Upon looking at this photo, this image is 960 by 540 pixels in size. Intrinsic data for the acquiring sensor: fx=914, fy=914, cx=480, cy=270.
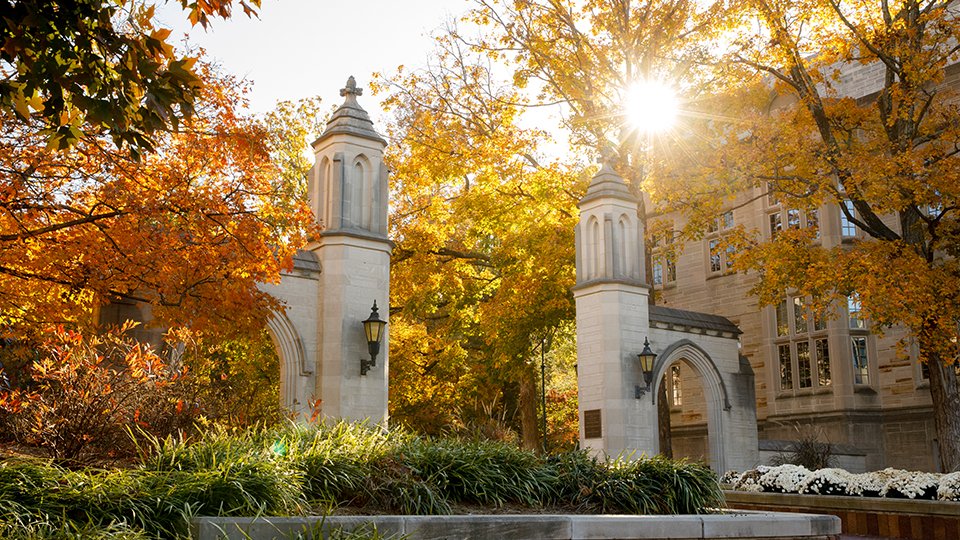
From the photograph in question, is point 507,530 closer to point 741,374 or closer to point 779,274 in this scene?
point 779,274

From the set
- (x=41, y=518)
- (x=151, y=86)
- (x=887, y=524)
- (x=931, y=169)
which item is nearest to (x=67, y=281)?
(x=41, y=518)

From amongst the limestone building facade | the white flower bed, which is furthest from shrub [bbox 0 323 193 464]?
the limestone building facade

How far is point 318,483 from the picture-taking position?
7215 millimetres

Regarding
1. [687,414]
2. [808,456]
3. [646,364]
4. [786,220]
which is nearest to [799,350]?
[786,220]

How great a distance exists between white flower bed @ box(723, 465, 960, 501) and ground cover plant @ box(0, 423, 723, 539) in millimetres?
4911

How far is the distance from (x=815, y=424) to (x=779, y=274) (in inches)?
342

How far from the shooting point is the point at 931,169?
1631cm

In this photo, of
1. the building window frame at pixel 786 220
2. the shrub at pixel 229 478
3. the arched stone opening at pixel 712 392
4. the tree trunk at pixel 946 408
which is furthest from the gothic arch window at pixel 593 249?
the shrub at pixel 229 478

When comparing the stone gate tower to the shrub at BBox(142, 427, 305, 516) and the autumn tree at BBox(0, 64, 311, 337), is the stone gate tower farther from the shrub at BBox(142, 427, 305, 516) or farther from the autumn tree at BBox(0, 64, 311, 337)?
the shrub at BBox(142, 427, 305, 516)

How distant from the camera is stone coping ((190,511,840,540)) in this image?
579 centimetres

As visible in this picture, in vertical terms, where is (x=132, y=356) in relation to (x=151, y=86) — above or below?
below

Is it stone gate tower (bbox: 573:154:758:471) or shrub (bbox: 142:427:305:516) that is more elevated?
stone gate tower (bbox: 573:154:758:471)

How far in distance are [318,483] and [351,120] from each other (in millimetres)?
8637

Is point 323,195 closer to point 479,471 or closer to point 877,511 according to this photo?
point 479,471
